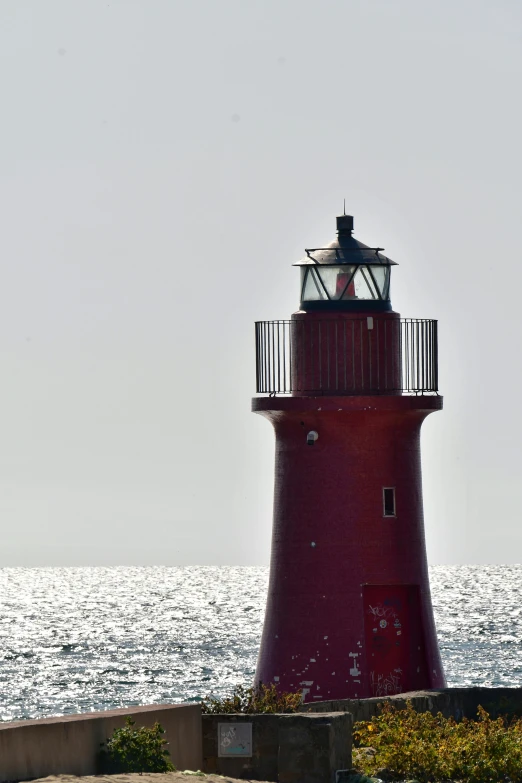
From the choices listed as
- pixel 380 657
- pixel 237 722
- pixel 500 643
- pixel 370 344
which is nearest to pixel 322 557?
pixel 380 657

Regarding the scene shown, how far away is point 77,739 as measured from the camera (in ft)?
48.8

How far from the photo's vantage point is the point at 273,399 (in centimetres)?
2289

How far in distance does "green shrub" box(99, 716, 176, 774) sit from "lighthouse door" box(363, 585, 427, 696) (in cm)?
727

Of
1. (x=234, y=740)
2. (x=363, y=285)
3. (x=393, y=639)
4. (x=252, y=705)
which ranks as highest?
(x=363, y=285)

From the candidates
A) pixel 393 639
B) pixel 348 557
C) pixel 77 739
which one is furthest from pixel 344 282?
pixel 77 739

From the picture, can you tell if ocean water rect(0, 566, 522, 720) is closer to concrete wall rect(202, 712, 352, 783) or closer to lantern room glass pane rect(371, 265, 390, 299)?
lantern room glass pane rect(371, 265, 390, 299)

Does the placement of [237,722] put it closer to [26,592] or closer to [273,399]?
[273,399]

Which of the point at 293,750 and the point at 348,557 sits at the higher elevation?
the point at 348,557

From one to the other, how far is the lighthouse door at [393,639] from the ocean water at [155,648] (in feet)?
93.1

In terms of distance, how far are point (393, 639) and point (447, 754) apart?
256 inches

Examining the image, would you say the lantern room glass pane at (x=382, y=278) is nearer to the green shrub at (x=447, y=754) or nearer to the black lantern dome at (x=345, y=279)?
the black lantern dome at (x=345, y=279)

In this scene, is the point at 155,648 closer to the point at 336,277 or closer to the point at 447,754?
the point at 336,277

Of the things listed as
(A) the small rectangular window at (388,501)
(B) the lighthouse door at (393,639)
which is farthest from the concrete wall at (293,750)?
(A) the small rectangular window at (388,501)

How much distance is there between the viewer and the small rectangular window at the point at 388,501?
22.6 meters
